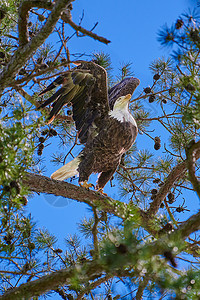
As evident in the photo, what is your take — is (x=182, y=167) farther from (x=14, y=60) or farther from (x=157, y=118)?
(x=14, y=60)

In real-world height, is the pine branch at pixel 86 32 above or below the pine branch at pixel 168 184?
above

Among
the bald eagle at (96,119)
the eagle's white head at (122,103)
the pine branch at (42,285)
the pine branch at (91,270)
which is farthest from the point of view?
the eagle's white head at (122,103)

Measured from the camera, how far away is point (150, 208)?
9.34 ft

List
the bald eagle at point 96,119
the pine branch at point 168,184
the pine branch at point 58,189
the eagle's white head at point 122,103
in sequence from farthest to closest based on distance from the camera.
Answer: the eagle's white head at point 122,103 → the bald eagle at point 96,119 → the pine branch at point 168,184 → the pine branch at point 58,189

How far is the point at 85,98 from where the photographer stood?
3.41 meters

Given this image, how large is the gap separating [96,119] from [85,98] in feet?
0.67

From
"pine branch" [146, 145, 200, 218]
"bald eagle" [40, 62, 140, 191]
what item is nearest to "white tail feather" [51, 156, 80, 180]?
"bald eagle" [40, 62, 140, 191]

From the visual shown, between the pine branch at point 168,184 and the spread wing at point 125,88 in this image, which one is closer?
the pine branch at point 168,184

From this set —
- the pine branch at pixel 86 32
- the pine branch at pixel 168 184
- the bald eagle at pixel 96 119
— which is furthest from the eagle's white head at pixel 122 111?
the pine branch at pixel 86 32

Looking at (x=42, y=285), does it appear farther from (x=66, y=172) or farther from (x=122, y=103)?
(x=122, y=103)

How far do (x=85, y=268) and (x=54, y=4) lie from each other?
3.85 ft

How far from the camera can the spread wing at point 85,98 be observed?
331cm

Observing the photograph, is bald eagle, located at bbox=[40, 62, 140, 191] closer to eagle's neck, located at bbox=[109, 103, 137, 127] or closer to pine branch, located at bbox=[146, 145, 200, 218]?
eagle's neck, located at bbox=[109, 103, 137, 127]

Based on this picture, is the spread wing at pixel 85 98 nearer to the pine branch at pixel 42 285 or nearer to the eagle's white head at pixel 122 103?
the eagle's white head at pixel 122 103
